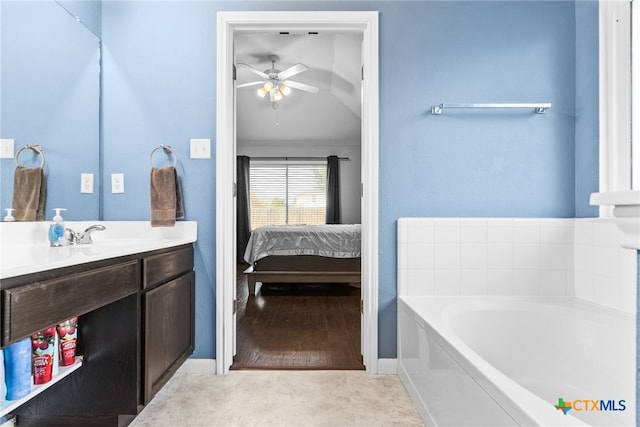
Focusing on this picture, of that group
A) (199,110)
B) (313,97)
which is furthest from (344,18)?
(313,97)

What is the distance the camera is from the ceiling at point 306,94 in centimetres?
425

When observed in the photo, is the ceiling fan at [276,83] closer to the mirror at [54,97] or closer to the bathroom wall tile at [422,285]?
the mirror at [54,97]

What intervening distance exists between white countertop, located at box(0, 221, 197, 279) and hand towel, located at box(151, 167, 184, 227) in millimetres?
109

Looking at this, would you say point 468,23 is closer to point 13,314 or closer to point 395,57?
point 395,57

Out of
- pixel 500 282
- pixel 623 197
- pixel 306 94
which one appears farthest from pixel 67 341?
pixel 306 94

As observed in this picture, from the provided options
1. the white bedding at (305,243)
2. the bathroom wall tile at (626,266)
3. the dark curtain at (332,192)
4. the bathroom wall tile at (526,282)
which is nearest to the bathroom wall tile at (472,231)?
the bathroom wall tile at (526,282)

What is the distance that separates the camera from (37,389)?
1.22 m

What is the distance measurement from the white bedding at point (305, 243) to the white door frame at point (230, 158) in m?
1.94

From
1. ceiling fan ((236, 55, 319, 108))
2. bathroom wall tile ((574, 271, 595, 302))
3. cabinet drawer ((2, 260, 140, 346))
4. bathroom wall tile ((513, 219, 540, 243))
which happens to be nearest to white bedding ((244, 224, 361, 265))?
ceiling fan ((236, 55, 319, 108))

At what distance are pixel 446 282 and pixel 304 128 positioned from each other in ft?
17.8

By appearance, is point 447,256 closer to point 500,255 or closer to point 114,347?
point 500,255

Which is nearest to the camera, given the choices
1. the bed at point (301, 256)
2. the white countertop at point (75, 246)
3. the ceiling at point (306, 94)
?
the white countertop at point (75, 246)

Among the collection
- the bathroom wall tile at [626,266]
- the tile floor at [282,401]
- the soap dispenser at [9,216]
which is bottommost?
the tile floor at [282,401]

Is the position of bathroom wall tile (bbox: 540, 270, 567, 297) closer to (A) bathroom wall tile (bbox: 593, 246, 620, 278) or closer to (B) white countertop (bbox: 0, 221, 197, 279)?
(A) bathroom wall tile (bbox: 593, 246, 620, 278)
